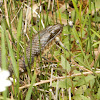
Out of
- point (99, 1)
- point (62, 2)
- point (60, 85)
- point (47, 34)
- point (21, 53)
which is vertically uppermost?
point (62, 2)

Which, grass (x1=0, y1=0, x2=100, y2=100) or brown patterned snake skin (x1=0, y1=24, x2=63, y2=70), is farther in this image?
brown patterned snake skin (x1=0, y1=24, x2=63, y2=70)

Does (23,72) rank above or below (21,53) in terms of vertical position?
below

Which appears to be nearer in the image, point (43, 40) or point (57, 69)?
point (57, 69)

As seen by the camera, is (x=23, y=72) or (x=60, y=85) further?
(x=23, y=72)

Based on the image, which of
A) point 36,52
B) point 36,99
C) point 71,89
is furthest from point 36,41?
point 71,89

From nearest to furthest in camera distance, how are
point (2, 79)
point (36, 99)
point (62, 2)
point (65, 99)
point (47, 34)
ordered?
point (2, 79) → point (65, 99) → point (36, 99) → point (47, 34) → point (62, 2)

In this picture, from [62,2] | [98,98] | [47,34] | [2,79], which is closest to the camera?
[2,79]

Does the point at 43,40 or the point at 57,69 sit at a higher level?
the point at 43,40

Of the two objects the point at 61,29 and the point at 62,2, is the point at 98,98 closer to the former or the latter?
the point at 61,29

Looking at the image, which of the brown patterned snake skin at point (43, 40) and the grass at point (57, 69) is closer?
the grass at point (57, 69)

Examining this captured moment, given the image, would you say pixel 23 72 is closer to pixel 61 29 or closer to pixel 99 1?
pixel 61 29
